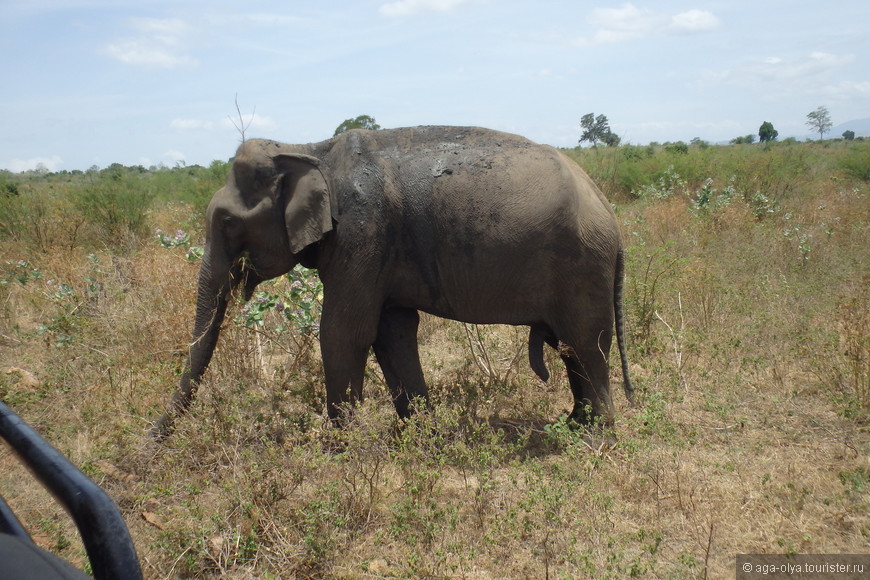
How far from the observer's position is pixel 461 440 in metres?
4.64

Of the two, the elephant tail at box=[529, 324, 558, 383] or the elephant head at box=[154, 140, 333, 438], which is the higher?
the elephant head at box=[154, 140, 333, 438]

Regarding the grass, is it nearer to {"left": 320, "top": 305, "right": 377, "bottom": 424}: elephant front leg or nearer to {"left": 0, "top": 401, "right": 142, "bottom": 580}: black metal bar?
{"left": 320, "top": 305, "right": 377, "bottom": 424}: elephant front leg

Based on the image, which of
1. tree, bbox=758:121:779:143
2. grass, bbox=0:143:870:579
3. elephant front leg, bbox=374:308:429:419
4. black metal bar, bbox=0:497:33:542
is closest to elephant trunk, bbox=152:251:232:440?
grass, bbox=0:143:870:579

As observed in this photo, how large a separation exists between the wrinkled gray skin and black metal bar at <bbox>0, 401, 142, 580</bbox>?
3.54 meters

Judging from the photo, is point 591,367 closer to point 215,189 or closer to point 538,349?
point 538,349

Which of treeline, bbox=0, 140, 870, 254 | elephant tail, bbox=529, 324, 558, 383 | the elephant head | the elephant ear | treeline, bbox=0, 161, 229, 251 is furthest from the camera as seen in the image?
treeline, bbox=0, 140, 870, 254

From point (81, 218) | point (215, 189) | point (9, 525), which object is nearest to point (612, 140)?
point (215, 189)

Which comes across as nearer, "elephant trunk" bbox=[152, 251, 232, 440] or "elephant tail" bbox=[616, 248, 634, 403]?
"elephant trunk" bbox=[152, 251, 232, 440]

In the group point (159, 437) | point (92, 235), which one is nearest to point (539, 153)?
point (159, 437)

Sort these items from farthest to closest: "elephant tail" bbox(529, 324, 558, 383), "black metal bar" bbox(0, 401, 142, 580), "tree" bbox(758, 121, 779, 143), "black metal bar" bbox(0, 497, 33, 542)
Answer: "tree" bbox(758, 121, 779, 143) → "elephant tail" bbox(529, 324, 558, 383) → "black metal bar" bbox(0, 497, 33, 542) → "black metal bar" bbox(0, 401, 142, 580)

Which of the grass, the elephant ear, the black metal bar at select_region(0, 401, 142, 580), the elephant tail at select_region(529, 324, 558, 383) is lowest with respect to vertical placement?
the grass

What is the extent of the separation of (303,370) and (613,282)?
2927 millimetres

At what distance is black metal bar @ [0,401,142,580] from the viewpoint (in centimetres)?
122

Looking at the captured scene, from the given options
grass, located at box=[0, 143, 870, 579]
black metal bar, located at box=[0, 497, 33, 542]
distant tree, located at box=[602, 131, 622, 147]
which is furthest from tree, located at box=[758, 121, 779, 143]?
black metal bar, located at box=[0, 497, 33, 542]
